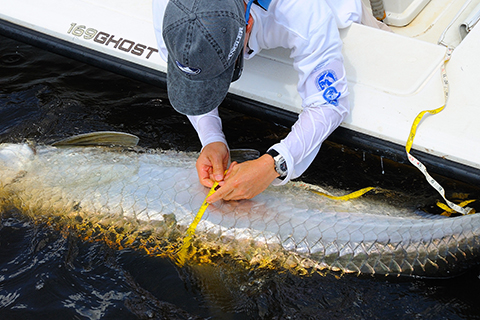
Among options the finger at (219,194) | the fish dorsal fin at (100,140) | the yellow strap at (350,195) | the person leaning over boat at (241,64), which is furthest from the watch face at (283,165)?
the fish dorsal fin at (100,140)

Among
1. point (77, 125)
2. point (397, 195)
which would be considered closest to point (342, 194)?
point (397, 195)

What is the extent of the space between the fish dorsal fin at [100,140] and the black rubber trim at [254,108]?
45 centimetres

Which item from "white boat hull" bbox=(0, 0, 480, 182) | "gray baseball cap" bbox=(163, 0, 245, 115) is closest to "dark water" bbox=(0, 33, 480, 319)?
"white boat hull" bbox=(0, 0, 480, 182)

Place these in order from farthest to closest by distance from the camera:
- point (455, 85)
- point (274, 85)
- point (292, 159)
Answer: point (274, 85), point (455, 85), point (292, 159)

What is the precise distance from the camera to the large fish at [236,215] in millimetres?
2439

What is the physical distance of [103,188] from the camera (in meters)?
2.72

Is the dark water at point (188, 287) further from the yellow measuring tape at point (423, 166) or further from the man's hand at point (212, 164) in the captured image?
the man's hand at point (212, 164)

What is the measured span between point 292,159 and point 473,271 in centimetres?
115

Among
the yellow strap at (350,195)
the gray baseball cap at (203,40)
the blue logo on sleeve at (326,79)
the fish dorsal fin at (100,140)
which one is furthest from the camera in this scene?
the fish dorsal fin at (100,140)

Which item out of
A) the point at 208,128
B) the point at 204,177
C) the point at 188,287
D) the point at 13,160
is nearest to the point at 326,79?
the point at 208,128

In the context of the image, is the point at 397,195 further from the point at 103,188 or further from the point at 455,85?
the point at 103,188

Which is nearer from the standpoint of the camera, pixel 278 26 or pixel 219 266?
pixel 278 26

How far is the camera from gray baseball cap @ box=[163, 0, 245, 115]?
1862 millimetres

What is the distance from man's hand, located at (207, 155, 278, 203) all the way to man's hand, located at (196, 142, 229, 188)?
0.12 meters
